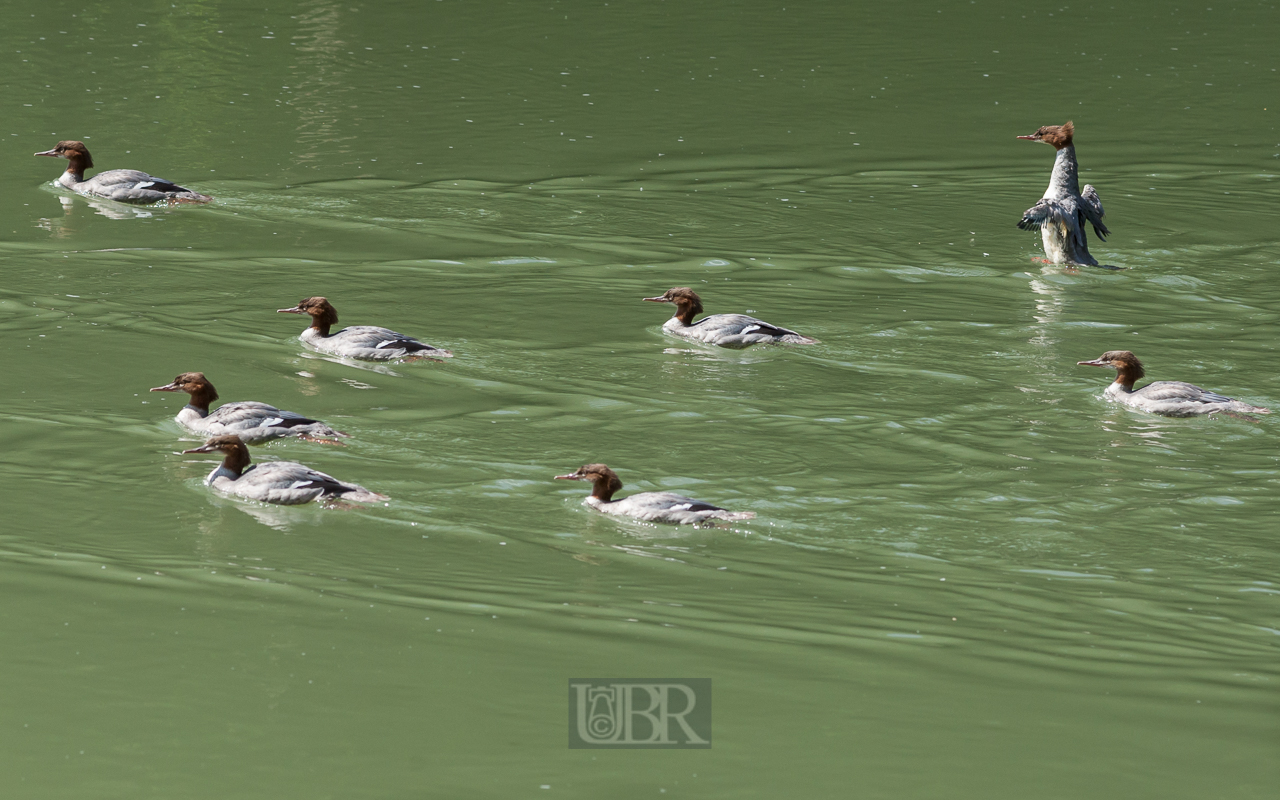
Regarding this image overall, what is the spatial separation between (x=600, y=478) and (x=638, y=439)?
1810 mm

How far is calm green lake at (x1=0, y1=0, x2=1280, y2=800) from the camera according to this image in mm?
9078

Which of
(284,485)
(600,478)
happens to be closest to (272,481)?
(284,485)

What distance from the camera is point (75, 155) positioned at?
886 inches

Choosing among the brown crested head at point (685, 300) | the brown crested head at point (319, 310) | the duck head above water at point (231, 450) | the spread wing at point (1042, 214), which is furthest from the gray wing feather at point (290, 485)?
the spread wing at point (1042, 214)

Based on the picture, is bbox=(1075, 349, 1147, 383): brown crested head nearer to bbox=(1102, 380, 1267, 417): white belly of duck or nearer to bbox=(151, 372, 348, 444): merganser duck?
bbox=(1102, 380, 1267, 417): white belly of duck

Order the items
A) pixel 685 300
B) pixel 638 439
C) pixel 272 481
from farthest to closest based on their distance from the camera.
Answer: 1. pixel 685 300
2. pixel 638 439
3. pixel 272 481

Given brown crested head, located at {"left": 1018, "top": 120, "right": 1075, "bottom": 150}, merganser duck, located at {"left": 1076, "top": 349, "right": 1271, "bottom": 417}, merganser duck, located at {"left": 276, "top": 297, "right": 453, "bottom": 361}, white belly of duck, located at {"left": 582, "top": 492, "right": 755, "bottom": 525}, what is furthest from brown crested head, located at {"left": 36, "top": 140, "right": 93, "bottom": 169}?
merganser duck, located at {"left": 1076, "top": 349, "right": 1271, "bottom": 417}

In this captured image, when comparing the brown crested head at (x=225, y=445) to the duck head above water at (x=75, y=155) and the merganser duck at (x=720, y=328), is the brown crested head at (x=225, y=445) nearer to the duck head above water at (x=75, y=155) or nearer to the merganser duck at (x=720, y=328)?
the merganser duck at (x=720, y=328)

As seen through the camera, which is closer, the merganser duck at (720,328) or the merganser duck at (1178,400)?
the merganser duck at (1178,400)

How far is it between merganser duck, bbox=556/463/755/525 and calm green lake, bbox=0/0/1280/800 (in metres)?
0.14

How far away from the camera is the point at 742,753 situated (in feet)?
29.0

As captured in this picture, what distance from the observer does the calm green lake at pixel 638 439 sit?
29.8 feet

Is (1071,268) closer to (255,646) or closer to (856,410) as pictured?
(856,410)

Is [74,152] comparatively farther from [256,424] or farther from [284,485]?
[284,485]
